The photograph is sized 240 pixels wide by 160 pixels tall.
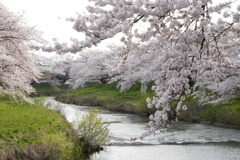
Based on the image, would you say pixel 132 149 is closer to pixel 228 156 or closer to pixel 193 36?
pixel 228 156

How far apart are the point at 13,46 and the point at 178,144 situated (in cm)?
893

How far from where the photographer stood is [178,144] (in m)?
14.0

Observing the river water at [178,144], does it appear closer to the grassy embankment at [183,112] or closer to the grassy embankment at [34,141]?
the grassy embankment at [183,112]

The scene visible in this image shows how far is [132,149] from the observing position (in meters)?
13.2

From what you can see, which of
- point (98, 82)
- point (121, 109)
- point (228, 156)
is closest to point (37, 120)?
point (228, 156)

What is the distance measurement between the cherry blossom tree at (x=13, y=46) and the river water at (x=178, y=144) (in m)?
3.30

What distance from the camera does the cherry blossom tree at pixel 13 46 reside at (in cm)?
1124

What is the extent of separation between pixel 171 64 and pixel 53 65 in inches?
2496

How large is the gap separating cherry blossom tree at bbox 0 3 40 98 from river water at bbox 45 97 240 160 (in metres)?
3.30

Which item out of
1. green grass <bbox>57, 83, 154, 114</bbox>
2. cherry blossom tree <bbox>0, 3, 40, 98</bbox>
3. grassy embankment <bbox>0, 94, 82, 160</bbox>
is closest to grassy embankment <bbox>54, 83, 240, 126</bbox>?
green grass <bbox>57, 83, 154, 114</bbox>

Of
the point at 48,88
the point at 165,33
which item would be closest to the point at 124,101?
the point at 165,33

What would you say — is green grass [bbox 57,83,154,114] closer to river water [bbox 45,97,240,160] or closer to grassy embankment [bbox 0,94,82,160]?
river water [bbox 45,97,240,160]

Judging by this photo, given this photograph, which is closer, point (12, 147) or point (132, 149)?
point (12, 147)

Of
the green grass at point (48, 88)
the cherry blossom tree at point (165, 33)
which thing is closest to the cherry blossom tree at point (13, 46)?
the cherry blossom tree at point (165, 33)
